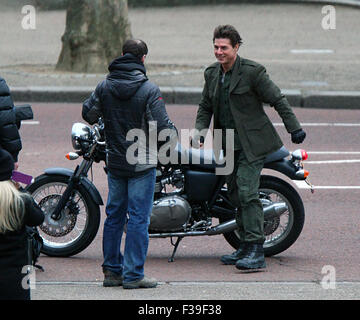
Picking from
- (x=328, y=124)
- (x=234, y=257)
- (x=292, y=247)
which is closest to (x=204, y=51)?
(x=328, y=124)

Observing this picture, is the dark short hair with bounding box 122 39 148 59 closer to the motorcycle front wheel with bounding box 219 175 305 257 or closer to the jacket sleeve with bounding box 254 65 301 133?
the jacket sleeve with bounding box 254 65 301 133

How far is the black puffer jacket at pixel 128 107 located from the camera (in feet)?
21.7

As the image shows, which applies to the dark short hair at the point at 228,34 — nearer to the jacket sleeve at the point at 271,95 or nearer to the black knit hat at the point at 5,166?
the jacket sleeve at the point at 271,95

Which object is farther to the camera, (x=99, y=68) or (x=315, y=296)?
(x=99, y=68)

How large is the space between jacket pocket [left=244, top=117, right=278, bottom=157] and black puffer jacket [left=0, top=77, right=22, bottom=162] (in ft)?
5.66

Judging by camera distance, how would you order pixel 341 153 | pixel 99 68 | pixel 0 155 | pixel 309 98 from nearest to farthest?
pixel 0 155 → pixel 341 153 → pixel 309 98 → pixel 99 68

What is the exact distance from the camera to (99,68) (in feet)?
55.5

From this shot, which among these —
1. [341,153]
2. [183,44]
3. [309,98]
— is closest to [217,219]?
[341,153]

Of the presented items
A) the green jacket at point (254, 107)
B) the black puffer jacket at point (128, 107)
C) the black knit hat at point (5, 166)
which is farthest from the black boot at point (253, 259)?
the black knit hat at point (5, 166)

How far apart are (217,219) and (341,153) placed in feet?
13.4

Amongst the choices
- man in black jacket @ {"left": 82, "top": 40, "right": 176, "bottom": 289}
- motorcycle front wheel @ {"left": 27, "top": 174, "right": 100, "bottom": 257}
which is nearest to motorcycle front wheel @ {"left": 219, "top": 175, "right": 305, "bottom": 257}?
motorcycle front wheel @ {"left": 27, "top": 174, "right": 100, "bottom": 257}

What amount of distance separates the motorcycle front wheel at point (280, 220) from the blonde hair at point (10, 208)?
2.95 metres

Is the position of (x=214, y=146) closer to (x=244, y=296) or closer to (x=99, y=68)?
(x=244, y=296)

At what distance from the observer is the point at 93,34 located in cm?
1692
